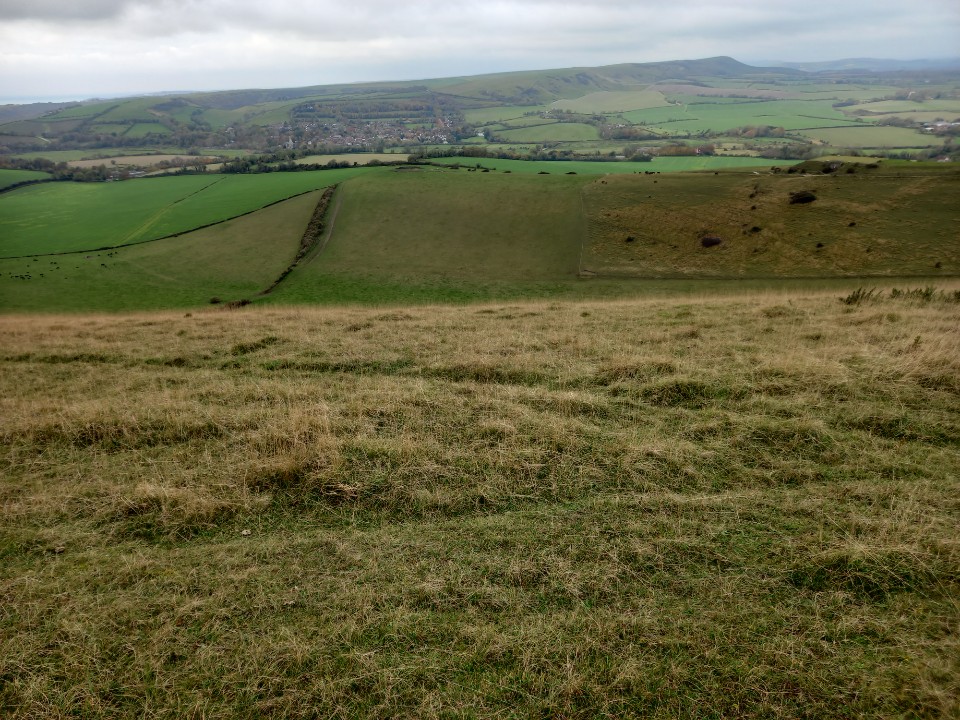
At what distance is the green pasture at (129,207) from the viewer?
6719cm

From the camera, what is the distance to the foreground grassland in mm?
4383

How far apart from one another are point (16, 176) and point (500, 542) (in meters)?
153

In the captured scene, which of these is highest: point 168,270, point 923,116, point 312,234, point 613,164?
point 923,116

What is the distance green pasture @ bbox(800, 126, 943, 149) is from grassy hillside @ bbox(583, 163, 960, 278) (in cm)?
8811

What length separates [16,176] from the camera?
10906cm

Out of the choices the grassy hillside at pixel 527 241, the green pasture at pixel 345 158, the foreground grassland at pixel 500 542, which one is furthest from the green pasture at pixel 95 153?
the foreground grassland at pixel 500 542

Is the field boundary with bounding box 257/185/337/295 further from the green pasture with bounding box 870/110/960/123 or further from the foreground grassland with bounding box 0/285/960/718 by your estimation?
the green pasture with bounding box 870/110/960/123

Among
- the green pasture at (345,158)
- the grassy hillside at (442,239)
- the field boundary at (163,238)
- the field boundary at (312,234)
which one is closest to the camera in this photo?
the grassy hillside at (442,239)

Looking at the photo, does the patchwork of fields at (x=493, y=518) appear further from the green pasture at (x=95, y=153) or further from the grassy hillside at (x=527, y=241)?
the green pasture at (x=95, y=153)

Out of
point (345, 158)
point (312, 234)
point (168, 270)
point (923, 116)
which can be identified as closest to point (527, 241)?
point (312, 234)

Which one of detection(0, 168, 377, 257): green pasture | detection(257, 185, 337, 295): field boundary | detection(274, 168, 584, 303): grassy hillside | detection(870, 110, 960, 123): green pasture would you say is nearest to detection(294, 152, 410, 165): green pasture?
detection(0, 168, 377, 257): green pasture

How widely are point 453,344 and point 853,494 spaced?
1091 centimetres

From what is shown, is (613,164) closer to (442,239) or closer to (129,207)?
(442,239)

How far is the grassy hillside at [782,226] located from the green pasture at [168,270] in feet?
121
